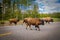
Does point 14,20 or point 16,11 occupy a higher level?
point 16,11

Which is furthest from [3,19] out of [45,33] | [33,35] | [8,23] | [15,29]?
[45,33]

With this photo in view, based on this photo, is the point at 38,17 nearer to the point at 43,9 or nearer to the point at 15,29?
the point at 43,9

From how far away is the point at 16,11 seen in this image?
246 centimetres

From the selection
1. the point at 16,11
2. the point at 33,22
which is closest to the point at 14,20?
the point at 16,11

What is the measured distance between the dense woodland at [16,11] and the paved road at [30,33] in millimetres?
165

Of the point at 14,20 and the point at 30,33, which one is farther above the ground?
the point at 14,20

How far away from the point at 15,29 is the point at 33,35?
31cm

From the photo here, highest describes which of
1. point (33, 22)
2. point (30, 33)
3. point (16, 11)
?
point (16, 11)

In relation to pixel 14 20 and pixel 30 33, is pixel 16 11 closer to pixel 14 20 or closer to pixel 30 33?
pixel 14 20

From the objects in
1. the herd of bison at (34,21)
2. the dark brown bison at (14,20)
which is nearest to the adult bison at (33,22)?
the herd of bison at (34,21)

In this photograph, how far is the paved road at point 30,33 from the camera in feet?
7.85

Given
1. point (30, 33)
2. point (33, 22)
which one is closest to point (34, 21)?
point (33, 22)

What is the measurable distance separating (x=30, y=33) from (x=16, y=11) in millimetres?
428

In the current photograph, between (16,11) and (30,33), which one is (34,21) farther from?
(16,11)
